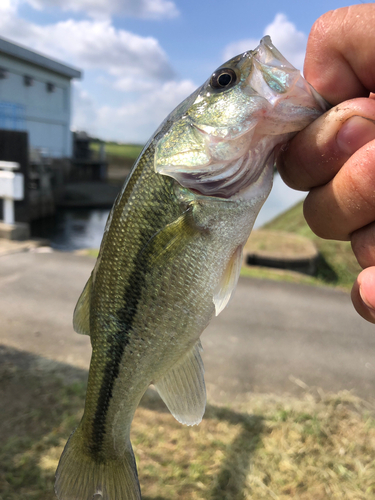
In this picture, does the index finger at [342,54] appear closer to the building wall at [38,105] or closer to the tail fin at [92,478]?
the tail fin at [92,478]

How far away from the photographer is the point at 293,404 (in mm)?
3197

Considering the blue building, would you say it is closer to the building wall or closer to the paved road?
the building wall

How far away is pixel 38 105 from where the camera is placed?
26.0 m

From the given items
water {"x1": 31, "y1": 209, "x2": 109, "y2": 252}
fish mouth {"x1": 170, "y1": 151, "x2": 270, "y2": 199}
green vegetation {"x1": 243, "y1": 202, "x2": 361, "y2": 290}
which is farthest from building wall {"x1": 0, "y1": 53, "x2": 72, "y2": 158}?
fish mouth {"x1": 170, "y1": 151, "x2": 270, "y2": 199}

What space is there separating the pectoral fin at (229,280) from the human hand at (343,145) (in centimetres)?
33

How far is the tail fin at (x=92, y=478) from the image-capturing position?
4.72 ft

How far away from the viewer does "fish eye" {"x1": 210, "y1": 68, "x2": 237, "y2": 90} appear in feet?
4.19

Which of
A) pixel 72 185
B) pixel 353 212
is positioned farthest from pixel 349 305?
pixel 72 185

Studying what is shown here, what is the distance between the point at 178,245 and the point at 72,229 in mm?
19232

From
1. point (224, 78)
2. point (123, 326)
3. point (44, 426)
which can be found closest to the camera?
point (224, 78)

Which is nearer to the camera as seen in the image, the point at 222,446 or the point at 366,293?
the point at 366,293

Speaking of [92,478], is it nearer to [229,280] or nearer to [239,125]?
[229,280]

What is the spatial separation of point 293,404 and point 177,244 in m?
2.46

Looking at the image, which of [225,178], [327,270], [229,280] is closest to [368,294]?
[229,280]
